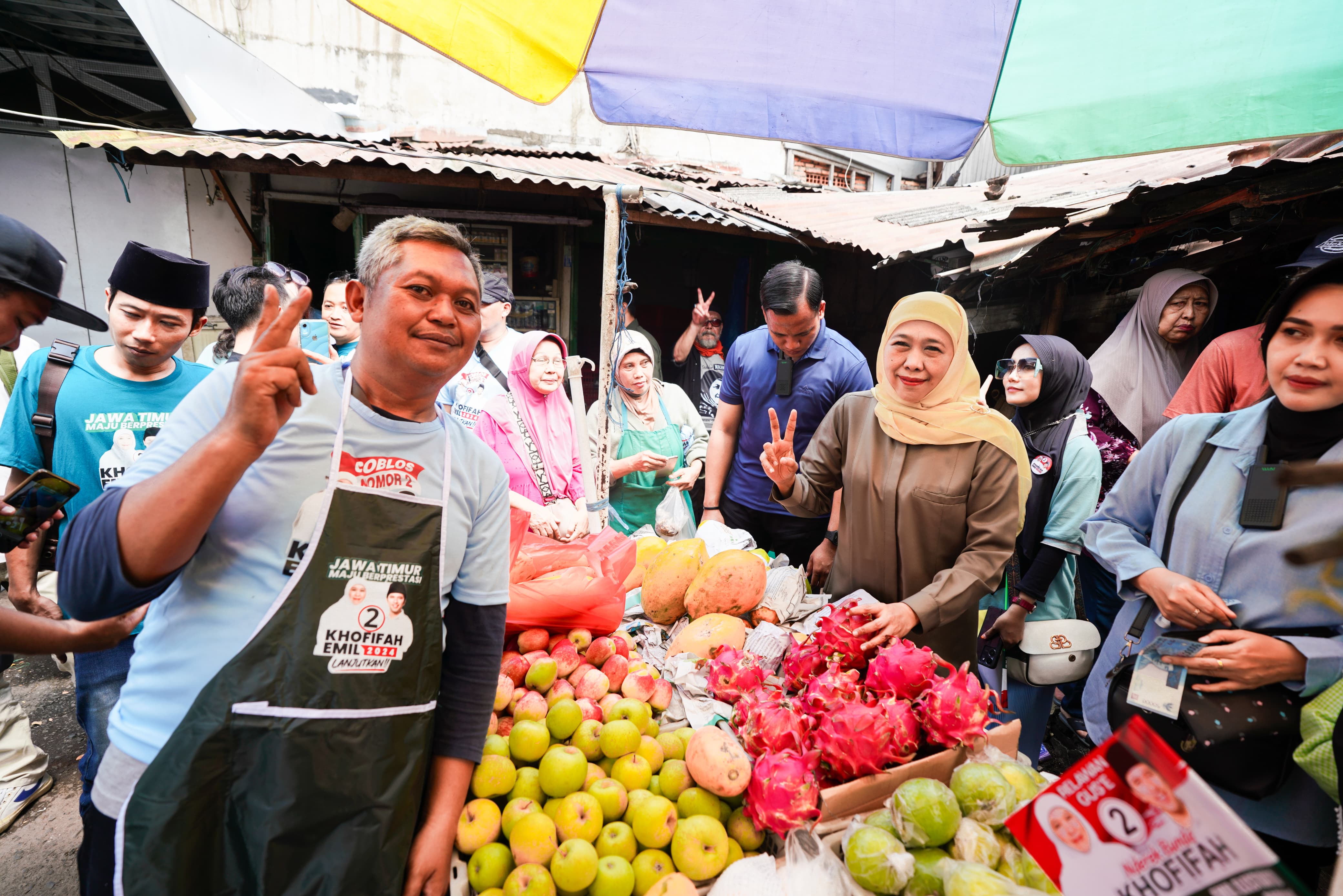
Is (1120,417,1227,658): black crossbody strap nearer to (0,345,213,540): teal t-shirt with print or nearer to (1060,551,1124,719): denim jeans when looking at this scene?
(1060,551,1124,719): denim jeans

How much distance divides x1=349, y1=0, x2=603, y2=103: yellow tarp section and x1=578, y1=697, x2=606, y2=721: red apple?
2.15m

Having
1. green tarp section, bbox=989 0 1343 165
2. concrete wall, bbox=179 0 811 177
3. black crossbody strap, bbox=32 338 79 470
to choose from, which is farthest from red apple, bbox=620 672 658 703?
concrete wall, bbox=179 0 811 177

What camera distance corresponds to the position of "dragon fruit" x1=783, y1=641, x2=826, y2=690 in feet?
6.09

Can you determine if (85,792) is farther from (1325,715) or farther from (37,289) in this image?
(1325,715)

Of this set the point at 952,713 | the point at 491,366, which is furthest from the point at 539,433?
the point at 952,713

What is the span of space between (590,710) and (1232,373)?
3492 millimetres

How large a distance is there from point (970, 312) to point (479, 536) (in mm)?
5768

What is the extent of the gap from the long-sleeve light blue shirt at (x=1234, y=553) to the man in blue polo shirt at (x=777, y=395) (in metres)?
1.27

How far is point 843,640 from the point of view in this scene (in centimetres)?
187

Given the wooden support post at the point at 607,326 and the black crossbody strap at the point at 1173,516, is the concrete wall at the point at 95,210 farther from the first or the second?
the black crossbody strap at the point at 1173,516

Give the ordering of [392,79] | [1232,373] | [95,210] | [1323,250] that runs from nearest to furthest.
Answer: [1323,250] < [1232,373] < [95,210] < [392,79]

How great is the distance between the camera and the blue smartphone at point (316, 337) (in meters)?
3.44

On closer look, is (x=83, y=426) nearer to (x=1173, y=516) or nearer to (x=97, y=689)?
(x=97, y=689)

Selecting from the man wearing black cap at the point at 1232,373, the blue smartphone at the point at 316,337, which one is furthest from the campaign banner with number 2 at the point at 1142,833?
the blue smartphone at the point at 316,337
